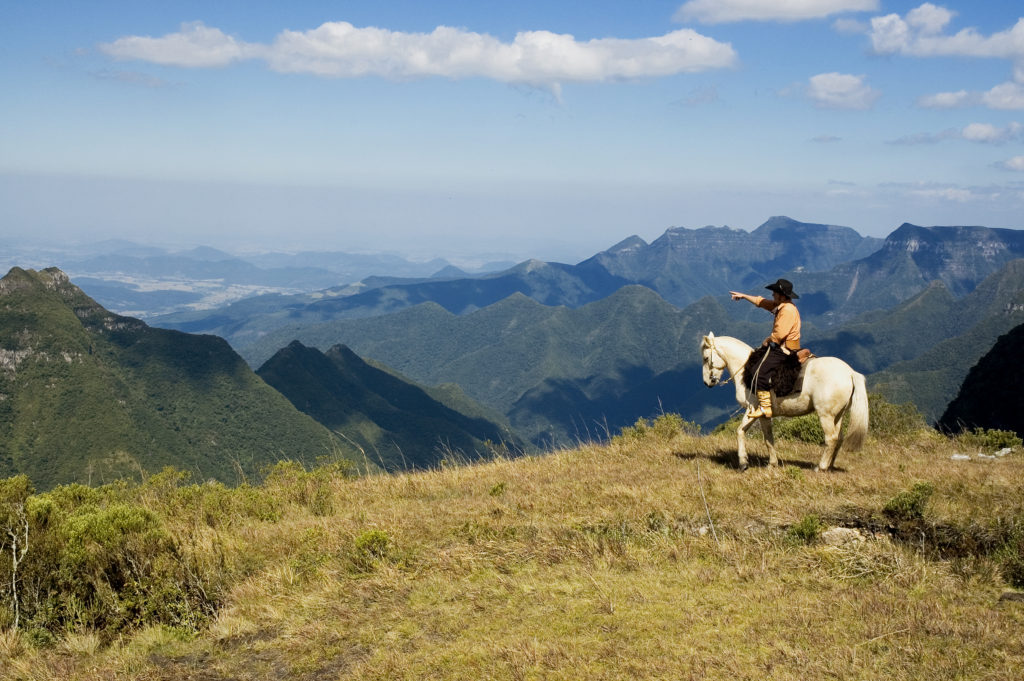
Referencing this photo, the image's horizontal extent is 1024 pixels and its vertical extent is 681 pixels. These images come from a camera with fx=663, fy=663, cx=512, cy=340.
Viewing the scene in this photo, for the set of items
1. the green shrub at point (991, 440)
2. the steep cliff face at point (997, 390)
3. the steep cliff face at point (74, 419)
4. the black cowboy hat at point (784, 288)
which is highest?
the black cowboy hat at point (784, 288)

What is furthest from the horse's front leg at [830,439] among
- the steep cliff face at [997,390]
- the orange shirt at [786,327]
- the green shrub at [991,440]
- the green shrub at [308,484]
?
the steep cliff face at [997,390]

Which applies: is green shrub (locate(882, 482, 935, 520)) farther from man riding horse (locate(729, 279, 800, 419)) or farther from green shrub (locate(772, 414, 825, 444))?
green shrub (locate(772, 414, 825, 444))

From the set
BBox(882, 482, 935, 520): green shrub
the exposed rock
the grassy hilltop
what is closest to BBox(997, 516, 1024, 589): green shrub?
the grassy hilltop

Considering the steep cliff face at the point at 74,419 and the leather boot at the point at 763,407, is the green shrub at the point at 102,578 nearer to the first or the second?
the leather boot at the point at 763,407

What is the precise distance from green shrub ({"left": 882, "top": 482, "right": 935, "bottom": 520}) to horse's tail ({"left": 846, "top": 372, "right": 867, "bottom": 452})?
10.5ft

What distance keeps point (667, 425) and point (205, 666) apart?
12856 millimetres

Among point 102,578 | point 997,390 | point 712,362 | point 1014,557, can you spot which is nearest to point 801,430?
point 712,362

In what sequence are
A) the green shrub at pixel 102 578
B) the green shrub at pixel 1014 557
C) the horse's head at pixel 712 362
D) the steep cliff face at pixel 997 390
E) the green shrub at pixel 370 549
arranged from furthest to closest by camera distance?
the steep cliff face at pixel 997 390
the horse's head at pixel 712 362
the green shrub at pixel 370 549
the green shrub at pixel 102 578
the green shrub at pixel 1014 557

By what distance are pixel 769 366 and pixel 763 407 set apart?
83 cm

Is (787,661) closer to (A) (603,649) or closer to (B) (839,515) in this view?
(A) (603,649)

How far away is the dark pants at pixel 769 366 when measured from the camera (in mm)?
13266

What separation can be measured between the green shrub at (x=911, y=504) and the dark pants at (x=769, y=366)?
13.1 ft

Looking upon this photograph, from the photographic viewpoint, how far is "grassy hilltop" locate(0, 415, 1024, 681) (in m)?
6.78

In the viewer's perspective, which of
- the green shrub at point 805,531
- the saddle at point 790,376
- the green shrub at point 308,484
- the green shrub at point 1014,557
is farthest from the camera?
the saddle at point 790,376
